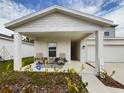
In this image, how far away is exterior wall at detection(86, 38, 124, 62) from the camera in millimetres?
21277

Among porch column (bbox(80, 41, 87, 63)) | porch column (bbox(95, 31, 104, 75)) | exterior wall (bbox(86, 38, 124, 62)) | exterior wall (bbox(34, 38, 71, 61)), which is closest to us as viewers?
porch column (bbox(95, 31, 104, 75))

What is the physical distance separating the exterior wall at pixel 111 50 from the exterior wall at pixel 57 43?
16.8ft

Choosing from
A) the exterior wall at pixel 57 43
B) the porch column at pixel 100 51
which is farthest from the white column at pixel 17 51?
the exterior wall at pixel 57 43

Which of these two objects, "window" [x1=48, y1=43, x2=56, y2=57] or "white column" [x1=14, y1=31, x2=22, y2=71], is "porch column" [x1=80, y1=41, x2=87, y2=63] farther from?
"white column" [x1=14, y1=31, x2=22, y2=71]

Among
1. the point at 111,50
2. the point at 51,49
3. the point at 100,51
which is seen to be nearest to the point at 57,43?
the point at 51,49

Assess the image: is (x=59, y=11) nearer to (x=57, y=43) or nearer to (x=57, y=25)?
(x=57, y=25)

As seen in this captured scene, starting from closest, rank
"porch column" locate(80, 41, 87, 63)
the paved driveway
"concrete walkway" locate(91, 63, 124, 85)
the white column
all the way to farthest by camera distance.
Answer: "concrete walkway" locate(91, 63, 124, 85), the paved driveway, the white column, "porch column" locate(80, 41, 87, 63)

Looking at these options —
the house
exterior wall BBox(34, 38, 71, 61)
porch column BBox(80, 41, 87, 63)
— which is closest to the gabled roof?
the house

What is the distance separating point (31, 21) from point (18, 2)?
9.73 metres

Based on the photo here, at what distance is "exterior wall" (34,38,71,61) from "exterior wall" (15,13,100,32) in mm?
5702

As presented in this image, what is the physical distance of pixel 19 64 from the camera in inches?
452

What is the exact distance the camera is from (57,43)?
17.0m

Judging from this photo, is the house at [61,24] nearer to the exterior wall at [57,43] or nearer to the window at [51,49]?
the exterior wall at [57,43]

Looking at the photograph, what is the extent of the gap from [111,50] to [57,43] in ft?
26.9
